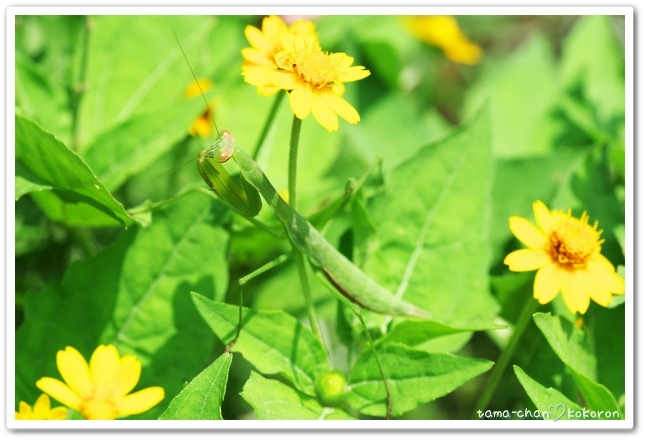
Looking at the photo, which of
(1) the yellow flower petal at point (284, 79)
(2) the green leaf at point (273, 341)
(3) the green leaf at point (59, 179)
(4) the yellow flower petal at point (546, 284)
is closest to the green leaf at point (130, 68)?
(3) the green leaf at point (59, 179)

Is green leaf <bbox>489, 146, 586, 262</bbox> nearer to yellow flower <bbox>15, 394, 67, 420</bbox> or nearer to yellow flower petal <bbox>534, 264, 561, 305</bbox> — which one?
yellow flower petal <bbox>534, 264, 561, 305</bbox>

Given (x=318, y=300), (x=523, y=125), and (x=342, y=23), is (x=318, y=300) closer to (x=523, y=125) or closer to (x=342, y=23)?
(x=342, y=23)

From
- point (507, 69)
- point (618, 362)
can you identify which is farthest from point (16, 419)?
point (507, 69)

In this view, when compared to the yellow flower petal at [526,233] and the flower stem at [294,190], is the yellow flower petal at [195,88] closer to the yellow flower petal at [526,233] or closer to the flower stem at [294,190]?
the flower stem at [294,190]

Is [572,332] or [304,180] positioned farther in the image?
[304,180]

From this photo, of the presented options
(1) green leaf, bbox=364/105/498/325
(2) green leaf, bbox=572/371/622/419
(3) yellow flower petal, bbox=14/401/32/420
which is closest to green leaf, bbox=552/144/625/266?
(1) green leaf, bbox=364/105/498/325

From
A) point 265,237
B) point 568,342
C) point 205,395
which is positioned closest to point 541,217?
point 568,342

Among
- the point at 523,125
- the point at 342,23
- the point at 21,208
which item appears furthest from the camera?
the point at 523,125
